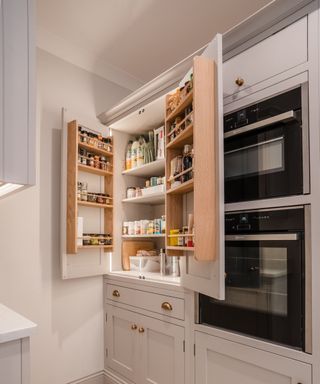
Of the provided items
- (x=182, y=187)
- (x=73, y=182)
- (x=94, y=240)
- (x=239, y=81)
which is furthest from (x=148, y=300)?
(x=239, y=81)

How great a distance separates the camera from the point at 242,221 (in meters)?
1.51

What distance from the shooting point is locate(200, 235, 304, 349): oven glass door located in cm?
127

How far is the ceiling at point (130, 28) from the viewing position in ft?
6.59

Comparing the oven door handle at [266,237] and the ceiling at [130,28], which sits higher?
the ceiling at [130,28]

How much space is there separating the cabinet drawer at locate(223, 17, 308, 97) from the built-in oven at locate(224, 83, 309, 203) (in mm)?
123

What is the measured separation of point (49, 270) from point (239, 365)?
1.41m

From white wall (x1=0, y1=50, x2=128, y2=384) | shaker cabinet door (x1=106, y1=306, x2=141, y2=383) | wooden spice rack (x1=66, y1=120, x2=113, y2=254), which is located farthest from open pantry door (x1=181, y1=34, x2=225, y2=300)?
white wall (x1=0, y1=50, x2=128, y2=384)

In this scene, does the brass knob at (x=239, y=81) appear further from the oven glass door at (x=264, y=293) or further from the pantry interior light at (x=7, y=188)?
the pantry interior light at (x=7, y=188)

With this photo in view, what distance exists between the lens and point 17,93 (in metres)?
1.23

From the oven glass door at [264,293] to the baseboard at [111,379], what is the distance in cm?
102

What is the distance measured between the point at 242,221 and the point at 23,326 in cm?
105

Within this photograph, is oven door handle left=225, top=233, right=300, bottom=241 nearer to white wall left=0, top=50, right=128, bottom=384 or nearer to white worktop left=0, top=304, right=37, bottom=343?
white worktop left=0, top=304, right=37, bottom=343

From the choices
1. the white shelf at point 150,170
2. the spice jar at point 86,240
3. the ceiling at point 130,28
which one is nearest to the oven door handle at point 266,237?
the white shelf at point 150,170

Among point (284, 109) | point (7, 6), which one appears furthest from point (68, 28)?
point (284, 109)
